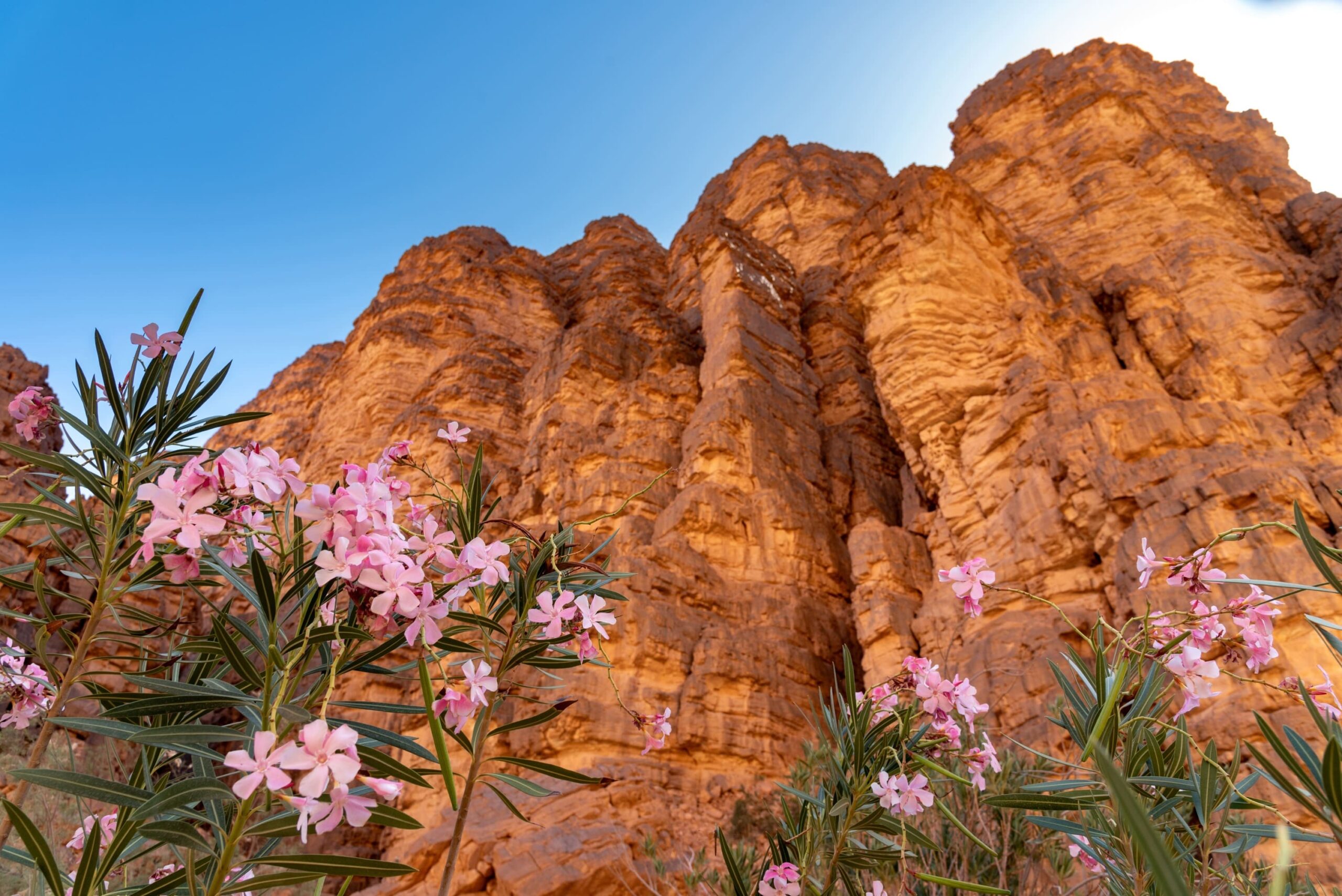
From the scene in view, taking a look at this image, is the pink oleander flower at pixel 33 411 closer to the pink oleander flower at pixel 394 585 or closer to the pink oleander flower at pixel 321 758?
the pink oleander flower at pixel 394 585

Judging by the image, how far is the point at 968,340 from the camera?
16.6 m

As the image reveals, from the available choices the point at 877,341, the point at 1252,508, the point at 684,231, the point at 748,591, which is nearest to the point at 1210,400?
the point at 1252,508

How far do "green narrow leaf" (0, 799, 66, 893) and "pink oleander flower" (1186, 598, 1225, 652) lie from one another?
285 centimetres

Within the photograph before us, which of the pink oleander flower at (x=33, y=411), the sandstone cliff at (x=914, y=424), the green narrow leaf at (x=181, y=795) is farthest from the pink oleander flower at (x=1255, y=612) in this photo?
the sandstone cliff at (x=914, y=424)

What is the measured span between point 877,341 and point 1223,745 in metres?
11.0

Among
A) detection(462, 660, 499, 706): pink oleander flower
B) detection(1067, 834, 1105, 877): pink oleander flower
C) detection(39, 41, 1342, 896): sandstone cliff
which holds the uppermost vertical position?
detection(39, 41, 1342, 896): sandstone cliff

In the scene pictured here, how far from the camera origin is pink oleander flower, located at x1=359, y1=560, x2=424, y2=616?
138 cm

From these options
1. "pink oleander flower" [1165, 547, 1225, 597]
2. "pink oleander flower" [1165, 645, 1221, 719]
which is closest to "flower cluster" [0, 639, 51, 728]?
"pink oleander flower" [1165, 645, 1221, 719]

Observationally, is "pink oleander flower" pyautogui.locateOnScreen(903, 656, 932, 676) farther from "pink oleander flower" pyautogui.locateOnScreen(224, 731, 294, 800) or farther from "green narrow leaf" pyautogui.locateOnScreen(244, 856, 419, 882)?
"pink oleander flower" pyautogui.locateOnScreen(224, 731, 294, 800)

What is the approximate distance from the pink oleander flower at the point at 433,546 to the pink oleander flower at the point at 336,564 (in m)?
0.19

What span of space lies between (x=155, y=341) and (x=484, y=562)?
1.36 m

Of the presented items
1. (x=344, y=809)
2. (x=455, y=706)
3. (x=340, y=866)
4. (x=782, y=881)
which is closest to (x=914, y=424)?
(x=782, y=881)

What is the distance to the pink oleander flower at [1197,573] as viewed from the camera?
2.20 metres

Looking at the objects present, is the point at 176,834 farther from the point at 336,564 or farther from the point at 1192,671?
the point at 1192,671
